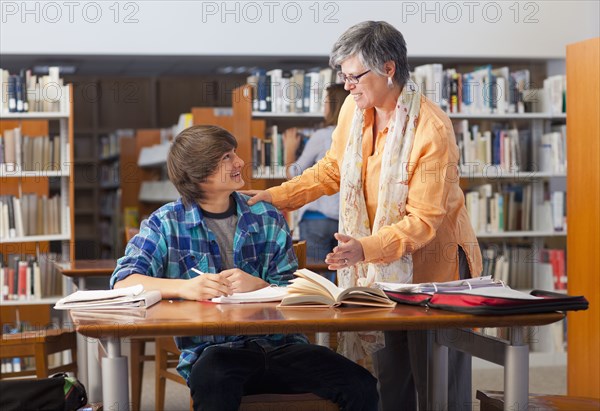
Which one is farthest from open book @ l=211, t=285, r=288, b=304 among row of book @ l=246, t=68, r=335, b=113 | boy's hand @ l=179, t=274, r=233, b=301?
row of book @ l=246, t=68, r=335, b=113

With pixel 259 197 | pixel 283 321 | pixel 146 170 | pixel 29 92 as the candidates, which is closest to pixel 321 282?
pixel 283 321

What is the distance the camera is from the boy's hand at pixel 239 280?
102 inches

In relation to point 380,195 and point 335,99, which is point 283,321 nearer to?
point 380,195

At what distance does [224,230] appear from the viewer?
278cm

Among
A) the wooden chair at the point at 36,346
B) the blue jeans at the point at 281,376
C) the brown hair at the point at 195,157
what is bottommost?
the wooden chair at the point at 36,346

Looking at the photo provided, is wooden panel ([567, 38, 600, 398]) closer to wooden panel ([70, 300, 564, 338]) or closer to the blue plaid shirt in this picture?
the blue plaid shirt

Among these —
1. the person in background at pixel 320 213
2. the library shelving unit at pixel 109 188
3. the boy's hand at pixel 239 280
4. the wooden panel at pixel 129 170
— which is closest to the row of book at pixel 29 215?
the person in background at pixel 320 213

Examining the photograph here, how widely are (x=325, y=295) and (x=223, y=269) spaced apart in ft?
1.50

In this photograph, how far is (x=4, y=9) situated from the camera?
18.3 feet

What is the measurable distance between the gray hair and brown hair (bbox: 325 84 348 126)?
2.00 m

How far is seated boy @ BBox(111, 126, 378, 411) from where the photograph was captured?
2.41m

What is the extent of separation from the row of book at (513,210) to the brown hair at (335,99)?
149cm

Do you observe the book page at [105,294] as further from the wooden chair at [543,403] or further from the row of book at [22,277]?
the row of book at [22,277]

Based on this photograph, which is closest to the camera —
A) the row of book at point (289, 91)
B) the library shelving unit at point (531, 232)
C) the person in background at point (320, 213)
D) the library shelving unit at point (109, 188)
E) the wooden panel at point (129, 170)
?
the person in background at point (320, 213)
